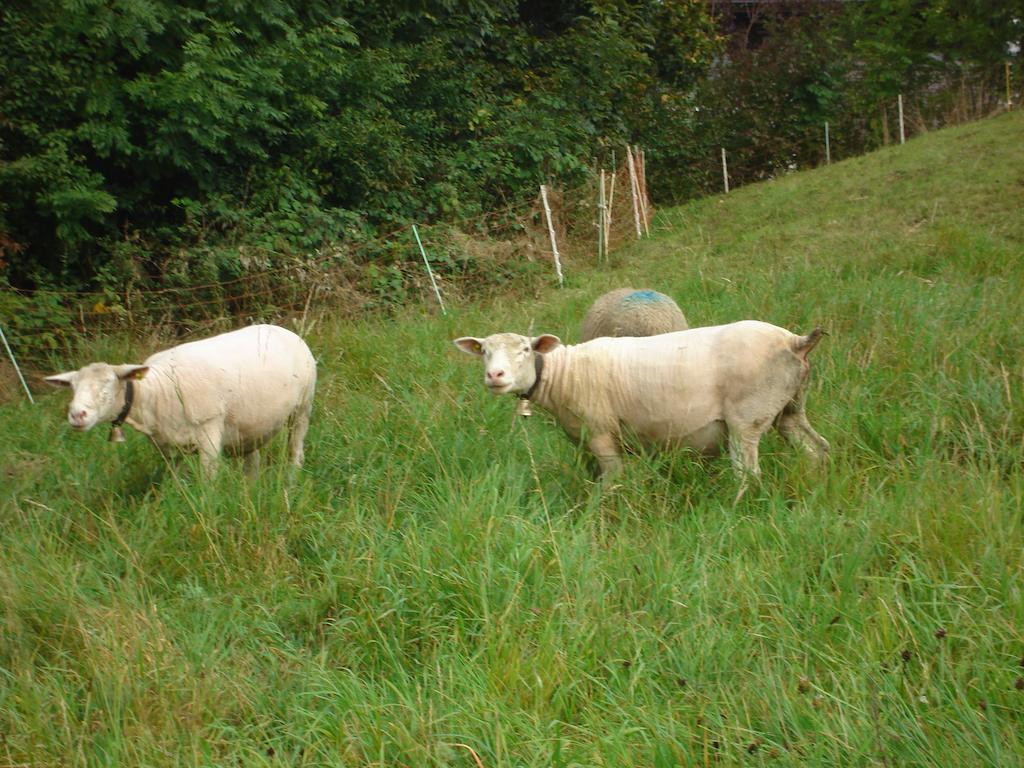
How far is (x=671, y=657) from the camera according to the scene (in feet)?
12.0

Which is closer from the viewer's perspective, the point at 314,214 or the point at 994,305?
the point at 994,305

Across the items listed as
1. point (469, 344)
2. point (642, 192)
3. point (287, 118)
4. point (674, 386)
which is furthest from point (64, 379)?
point (642, 192)

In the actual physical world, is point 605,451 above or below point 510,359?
below

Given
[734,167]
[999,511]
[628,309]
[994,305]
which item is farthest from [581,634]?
[734,167]

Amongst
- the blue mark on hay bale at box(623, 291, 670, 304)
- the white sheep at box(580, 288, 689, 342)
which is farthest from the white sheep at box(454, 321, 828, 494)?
the blue mark on hay bale at box(623, 291, 670, 304)

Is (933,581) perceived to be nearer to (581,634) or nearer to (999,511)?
(999,511)

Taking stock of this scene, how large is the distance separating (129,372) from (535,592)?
123 inches

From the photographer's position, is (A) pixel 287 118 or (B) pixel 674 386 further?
(A) pixel 287 118

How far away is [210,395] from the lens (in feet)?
20.4

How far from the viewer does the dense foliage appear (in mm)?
11055

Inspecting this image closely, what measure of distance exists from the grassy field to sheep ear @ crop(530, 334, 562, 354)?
1.90ft

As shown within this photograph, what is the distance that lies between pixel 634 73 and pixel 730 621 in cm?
1741

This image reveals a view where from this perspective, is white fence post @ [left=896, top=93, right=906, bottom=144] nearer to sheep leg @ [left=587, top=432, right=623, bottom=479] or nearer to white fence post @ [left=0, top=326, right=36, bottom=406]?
sheep leg @ [left=587, top=432, right=623, bottom=479]

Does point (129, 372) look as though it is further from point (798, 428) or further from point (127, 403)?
point (798, 428)
